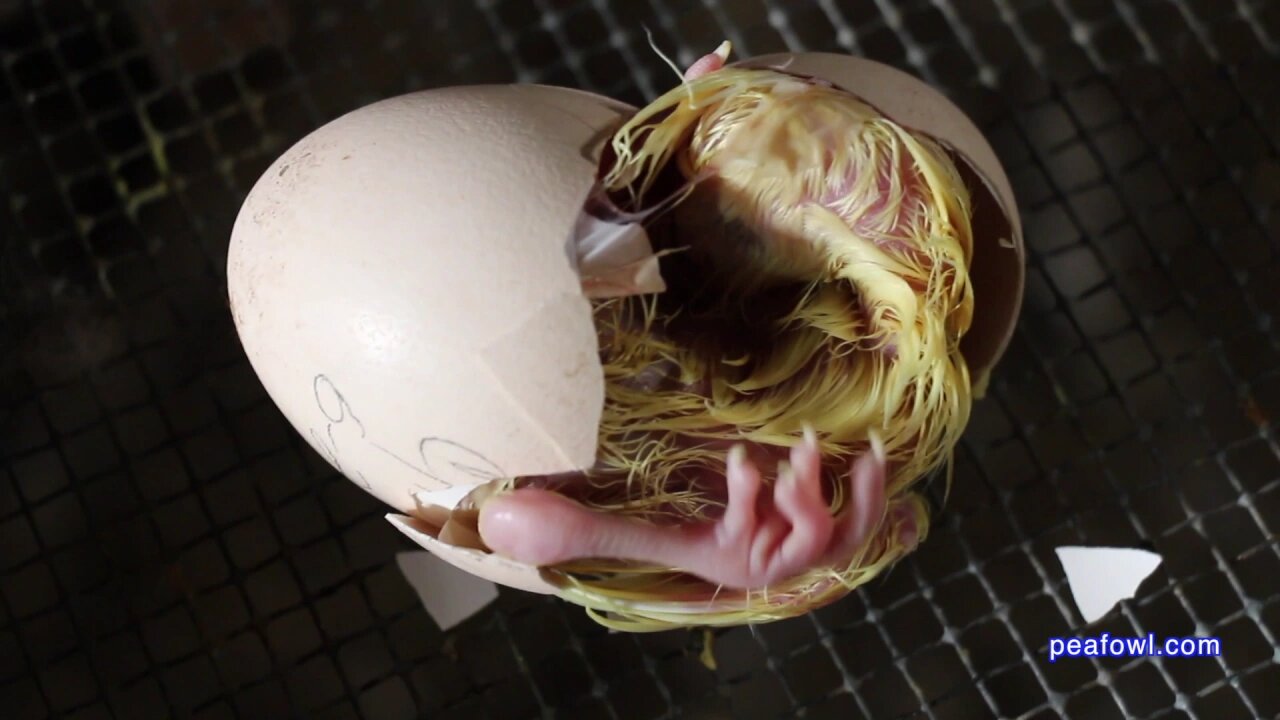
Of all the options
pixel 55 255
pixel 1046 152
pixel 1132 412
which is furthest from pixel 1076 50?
pixel 55 255

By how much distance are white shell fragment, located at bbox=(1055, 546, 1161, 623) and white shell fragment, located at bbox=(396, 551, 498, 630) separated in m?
0.30

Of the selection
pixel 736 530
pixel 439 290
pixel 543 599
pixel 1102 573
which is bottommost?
pixel 1102 573

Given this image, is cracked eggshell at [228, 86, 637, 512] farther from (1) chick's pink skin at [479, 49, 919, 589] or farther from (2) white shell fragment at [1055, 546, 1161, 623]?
(2) white shell fragment at [1055, 546, 1161, 623]

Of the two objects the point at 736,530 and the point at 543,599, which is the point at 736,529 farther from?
the point at 543,599

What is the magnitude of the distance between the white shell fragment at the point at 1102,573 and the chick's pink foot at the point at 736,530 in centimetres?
24

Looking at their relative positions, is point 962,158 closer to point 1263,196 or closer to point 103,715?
point 1263,196

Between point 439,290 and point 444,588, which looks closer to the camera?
point 439,290

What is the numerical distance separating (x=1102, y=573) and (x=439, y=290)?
40 cm

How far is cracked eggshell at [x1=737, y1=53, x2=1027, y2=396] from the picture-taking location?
40 centimetres

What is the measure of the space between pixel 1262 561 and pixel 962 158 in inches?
12.6

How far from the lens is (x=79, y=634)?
549 mm

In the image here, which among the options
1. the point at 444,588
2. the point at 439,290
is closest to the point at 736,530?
the point at 439,290

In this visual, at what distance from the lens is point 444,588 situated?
553mm

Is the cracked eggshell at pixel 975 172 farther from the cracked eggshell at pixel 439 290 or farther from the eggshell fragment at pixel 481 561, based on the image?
the eggshell fragment at pixel 481 561
